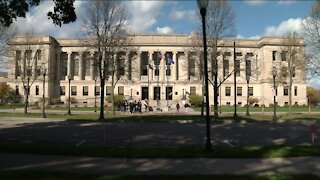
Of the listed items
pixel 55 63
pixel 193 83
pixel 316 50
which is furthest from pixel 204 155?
pixel 55 63

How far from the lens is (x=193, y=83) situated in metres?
103

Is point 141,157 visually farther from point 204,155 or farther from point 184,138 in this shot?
point 184,138

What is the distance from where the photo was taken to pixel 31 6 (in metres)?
16.1

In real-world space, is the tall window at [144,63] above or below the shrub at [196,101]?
above

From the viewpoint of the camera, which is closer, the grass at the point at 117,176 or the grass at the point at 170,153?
the grass at the point at 117,176

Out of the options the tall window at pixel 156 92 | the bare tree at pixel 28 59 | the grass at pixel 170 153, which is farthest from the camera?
the tall window at pixel 156 92

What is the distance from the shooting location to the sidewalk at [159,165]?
1038cm

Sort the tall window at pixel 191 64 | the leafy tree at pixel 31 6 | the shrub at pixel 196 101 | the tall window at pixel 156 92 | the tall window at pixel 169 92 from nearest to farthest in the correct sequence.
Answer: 1. the leafy tree at pixel 31 6
2. the tall window at pixel 191 64
3. the shrub at pixel 196 101
4. the tall window at pixel 156 92
5. the tall window at pixel 169 92

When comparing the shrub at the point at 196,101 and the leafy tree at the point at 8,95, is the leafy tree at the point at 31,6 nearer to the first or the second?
the shrub at the point at 196,101

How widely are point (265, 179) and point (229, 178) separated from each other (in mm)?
837

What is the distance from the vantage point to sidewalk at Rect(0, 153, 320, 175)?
10.4 meters

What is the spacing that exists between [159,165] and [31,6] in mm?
9201

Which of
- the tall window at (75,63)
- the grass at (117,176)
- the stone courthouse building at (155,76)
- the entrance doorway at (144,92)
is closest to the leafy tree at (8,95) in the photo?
the stone courthouse building at (155,76)

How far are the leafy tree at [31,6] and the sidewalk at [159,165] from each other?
608 cm
